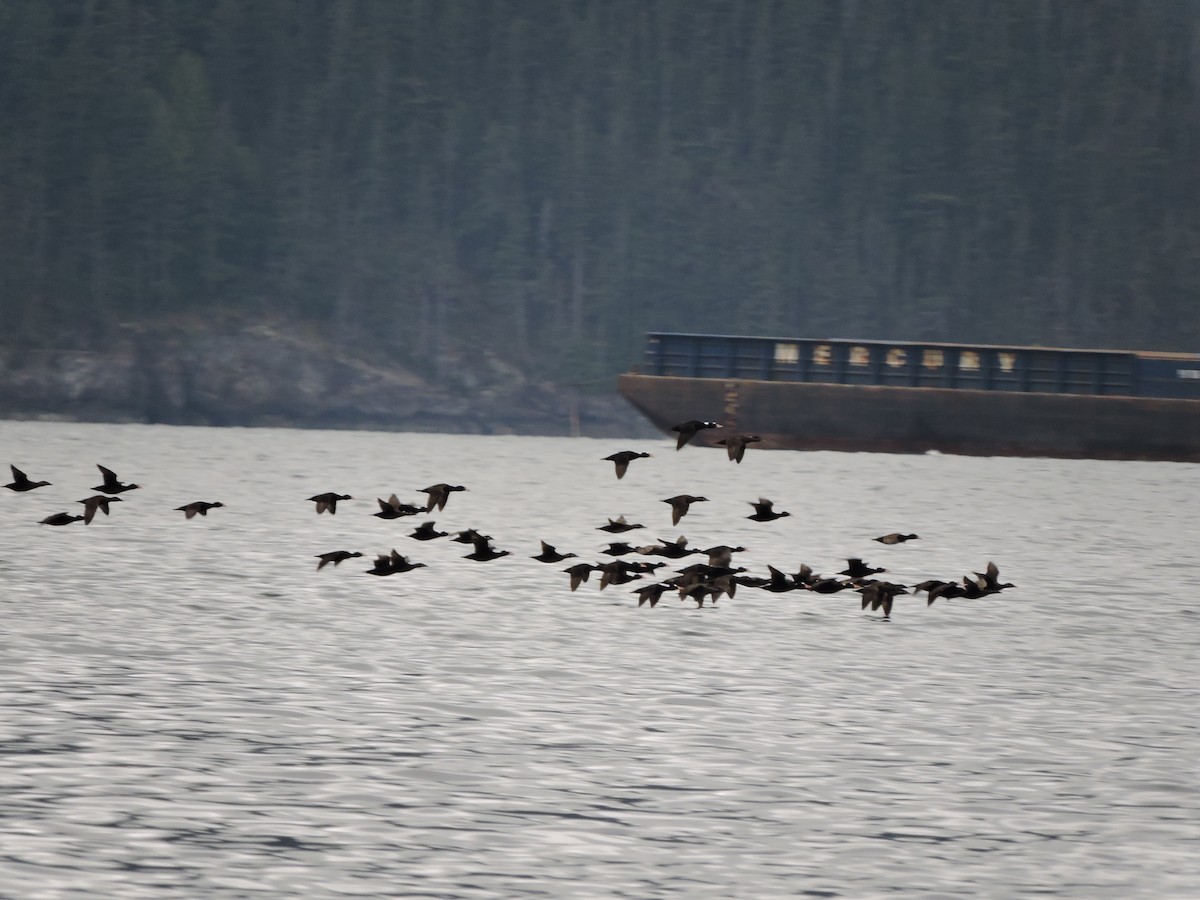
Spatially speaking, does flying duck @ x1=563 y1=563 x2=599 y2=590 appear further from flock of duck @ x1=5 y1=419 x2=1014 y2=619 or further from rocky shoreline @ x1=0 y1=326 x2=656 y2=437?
rocky shoreline @ x1=0 y1=326 x2=656 y2=437

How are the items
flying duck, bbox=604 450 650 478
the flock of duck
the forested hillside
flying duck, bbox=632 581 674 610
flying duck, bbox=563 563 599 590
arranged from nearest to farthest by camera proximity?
flying duck, bbox=604 450 650 478 → the flock of duck → flying duck, bbox=632 581 674 610 → flying duck, bbox=563 563 599 590 → the forested hillside

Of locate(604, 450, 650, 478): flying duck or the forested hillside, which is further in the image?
the forested hillside

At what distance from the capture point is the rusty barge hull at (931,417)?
7625 cm

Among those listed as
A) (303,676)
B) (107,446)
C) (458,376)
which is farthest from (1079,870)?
(458,376)

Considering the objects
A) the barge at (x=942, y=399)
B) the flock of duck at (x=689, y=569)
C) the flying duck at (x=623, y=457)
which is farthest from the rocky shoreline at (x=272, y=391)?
the flying duck at (x=623, y=457)

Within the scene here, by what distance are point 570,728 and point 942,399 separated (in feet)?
209

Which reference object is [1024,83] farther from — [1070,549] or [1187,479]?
[1070,549]

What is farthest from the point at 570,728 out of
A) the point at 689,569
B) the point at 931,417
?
the point at 931,417

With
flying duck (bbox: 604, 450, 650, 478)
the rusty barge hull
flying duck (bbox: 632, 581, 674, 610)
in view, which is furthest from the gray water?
the rusty barge hull

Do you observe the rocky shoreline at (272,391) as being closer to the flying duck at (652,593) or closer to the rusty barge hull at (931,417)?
the rusty barge hull at (931,417)

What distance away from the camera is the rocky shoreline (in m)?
113

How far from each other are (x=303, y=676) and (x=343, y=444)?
2836 inches

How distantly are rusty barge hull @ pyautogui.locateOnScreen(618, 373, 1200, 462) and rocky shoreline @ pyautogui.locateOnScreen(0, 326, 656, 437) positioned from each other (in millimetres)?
41936

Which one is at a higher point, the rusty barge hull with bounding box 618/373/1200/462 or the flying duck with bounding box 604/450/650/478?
the rusty barge hull with bounding box 618/373/1200/462
